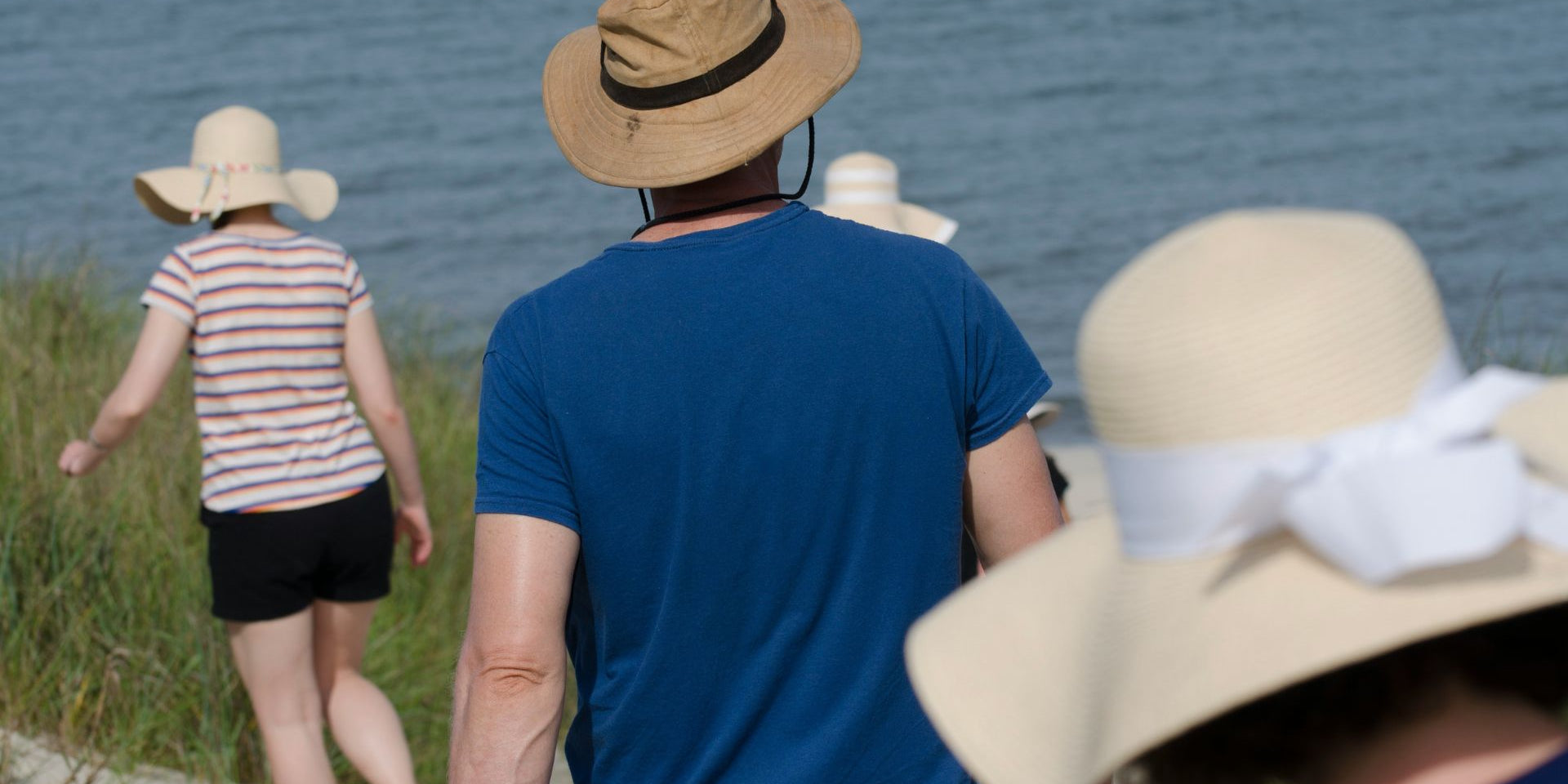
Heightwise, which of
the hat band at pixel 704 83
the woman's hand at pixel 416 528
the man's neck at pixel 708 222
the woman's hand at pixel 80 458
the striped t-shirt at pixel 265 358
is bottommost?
the woman's hand at pixel 416 528

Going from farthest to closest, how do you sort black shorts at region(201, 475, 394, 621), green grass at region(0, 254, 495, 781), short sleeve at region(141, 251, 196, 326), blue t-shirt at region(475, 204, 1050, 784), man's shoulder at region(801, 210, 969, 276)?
green grass at region(0, 254, 495, 781) → black shorts at region(201, 475, 394, 621) → short sleeve at region(141, 251, 196, 326) → man's shoulder at region(801, 210, 969, 276) → blue t-shirt at region(475, 204, 1050, 784)

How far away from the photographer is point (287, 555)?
427 centimetres

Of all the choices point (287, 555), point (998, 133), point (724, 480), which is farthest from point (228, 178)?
point (998, 133)

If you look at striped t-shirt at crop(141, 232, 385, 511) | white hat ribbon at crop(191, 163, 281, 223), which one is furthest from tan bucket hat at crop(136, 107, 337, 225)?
striped t-shirt at crop(141, 232, 385, 511)

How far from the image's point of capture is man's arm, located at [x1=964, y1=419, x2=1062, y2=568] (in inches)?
88.2

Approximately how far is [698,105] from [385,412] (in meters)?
2.47

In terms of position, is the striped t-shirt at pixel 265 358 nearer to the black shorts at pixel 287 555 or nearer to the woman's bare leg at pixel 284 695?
the black shorts at pixel 287 555

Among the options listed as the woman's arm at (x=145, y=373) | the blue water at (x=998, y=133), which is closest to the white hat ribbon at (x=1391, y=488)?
the woman's arm at (x=145, y=373)

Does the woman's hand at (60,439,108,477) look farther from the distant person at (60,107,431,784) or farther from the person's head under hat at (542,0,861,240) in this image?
the person's head under hat at (542,0,861,240)

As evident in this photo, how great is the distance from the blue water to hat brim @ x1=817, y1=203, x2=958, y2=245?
5205 mm

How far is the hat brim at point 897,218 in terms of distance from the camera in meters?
4.23

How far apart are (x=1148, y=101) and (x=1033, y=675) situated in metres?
15.9

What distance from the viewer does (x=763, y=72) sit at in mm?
2297

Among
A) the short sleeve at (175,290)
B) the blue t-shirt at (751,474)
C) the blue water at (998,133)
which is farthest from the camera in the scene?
the blue water at (998,133)
